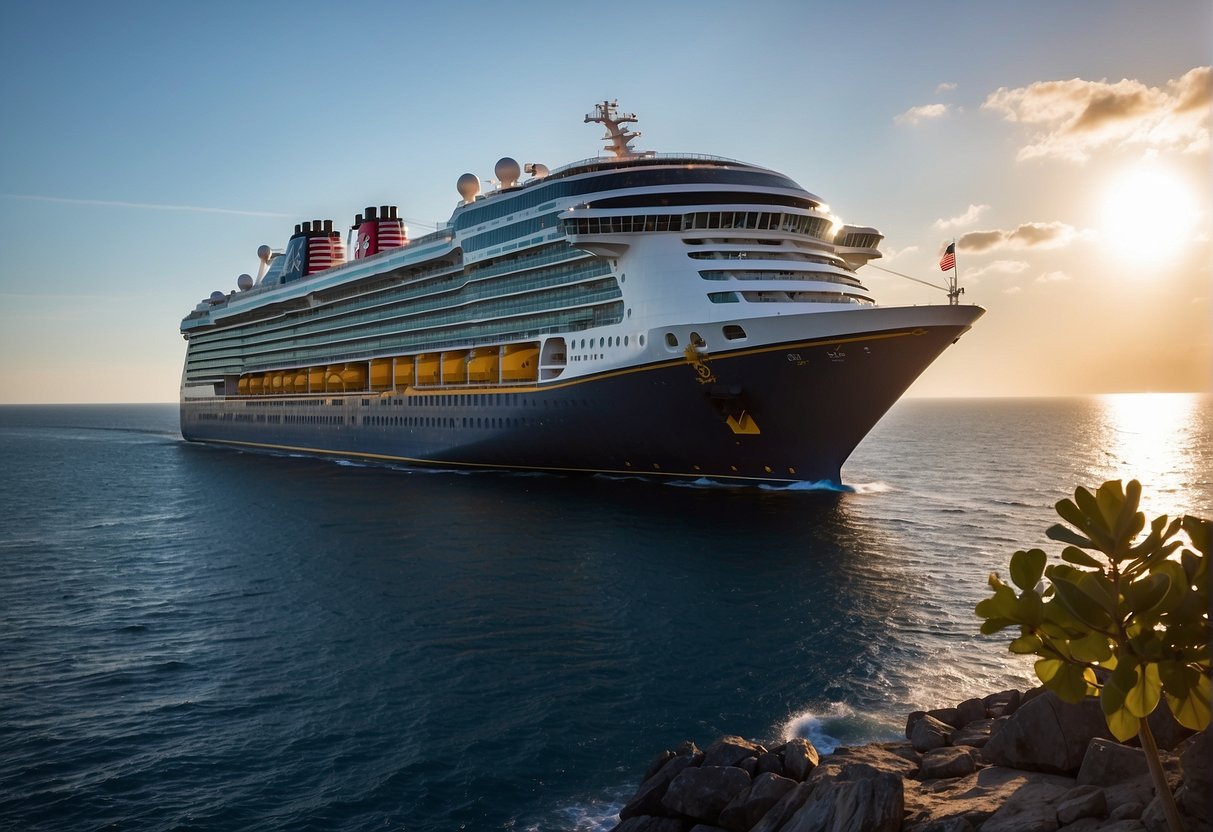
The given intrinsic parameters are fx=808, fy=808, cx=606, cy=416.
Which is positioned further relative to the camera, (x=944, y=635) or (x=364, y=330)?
(x=364, y=330)

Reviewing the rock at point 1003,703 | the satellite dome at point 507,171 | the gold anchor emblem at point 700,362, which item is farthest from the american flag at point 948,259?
the satellite dome at point 507,171

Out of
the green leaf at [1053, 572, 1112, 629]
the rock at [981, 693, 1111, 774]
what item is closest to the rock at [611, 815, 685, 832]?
the rock at [981, 693, 1111, 774]

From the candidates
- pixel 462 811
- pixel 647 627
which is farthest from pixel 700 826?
pixel 647 627

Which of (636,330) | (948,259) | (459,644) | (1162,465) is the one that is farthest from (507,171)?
(1162,465)

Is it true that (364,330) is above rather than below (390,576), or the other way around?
above

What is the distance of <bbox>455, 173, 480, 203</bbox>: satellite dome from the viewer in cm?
5694

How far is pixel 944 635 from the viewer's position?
19406 millimetres

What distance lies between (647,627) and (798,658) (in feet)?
13.3

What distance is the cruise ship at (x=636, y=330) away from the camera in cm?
3372

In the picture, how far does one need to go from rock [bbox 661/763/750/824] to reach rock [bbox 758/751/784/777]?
1.54ft

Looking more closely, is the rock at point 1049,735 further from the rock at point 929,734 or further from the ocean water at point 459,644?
the ocean water at point 459,644

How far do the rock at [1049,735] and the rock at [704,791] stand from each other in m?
3.24

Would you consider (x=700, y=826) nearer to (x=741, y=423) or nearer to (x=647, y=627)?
(x=647, y=627)

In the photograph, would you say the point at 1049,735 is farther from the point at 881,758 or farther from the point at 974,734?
the point at 881,758
